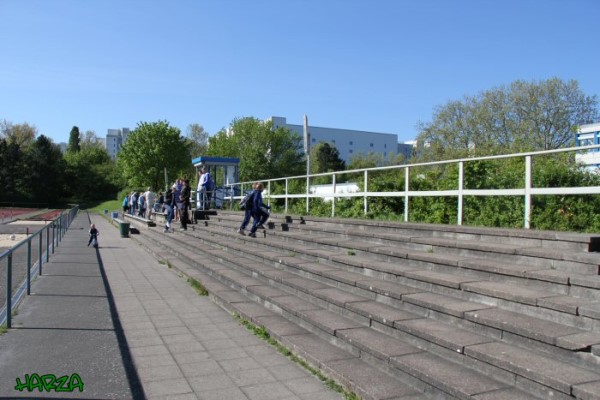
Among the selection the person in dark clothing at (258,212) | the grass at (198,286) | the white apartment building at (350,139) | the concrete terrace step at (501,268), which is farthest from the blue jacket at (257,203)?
the white apartment building at (350,139)

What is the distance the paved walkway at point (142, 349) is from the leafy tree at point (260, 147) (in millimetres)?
58667

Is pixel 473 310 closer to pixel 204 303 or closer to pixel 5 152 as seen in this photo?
pixel 204 303

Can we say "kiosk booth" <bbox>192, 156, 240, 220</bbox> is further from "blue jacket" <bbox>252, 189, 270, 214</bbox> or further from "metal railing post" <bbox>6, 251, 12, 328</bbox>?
"metal railing post" <bbox>6, 251, 12, 328</bbox>

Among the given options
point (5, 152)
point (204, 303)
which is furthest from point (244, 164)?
point (204, 303)

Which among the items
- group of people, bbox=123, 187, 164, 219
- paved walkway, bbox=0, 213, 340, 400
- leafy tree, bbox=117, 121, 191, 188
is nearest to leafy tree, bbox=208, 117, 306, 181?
leafy tree, bbox=117, 121, 191, 188

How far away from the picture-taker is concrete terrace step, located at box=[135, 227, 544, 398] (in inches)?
139

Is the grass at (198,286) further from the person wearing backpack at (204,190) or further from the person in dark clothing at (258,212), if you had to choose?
the person wearing backpack at (204,190)

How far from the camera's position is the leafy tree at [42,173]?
73188 millimetres

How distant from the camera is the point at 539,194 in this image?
6562 millimetres

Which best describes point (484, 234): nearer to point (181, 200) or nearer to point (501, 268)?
point (501, 268)

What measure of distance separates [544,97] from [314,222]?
114 feet

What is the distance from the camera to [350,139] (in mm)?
112625

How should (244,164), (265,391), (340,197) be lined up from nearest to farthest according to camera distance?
(265,391) → (340,197) → (244,164)

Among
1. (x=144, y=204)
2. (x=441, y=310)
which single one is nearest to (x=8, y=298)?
(x=441, y=310)
